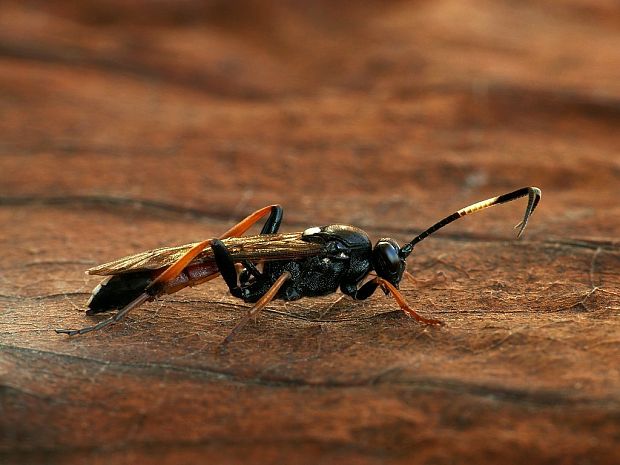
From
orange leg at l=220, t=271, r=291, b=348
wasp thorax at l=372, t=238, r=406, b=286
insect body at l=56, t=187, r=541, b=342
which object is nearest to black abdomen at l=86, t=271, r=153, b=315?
insect body at l=56, t=187, r=541, b=342

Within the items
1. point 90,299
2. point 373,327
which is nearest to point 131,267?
point 90,299

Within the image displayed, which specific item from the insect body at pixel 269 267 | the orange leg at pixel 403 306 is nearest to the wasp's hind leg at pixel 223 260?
the insect body at pixel 269 267

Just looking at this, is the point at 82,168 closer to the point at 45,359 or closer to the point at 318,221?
the point at 318,221

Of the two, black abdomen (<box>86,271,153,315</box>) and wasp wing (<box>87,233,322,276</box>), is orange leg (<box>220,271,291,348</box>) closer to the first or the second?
wasp wing (<box>87,233,322,276</box>)

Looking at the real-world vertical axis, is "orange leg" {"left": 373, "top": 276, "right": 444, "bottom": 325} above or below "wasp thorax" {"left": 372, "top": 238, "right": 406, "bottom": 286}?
below

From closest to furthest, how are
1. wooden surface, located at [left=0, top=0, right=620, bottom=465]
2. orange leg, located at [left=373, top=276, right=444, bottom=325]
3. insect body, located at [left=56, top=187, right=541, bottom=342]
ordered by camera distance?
wooden surface, located at [left=0, top=0, right=620, bottom=465] → orange leg, located at [left=373, top=276, right=444, bottom=325] → insect body, located at [left=56, top=187, right=541, bottom=342]

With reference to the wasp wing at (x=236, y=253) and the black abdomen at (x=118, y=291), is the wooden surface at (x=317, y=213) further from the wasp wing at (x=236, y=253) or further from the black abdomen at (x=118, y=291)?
the wasp wing at (x=236, y=253)
